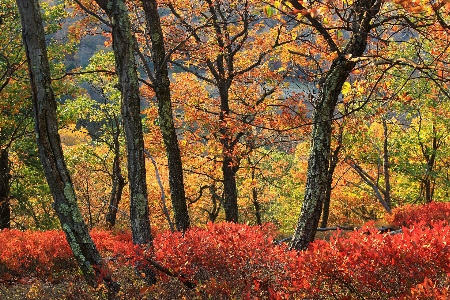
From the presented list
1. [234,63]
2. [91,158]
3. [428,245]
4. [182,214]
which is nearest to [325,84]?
[428,245]

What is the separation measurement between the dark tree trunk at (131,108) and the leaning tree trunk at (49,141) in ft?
2.60

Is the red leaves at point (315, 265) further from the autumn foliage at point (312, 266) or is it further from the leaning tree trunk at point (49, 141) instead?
the leaning tree trunk at point (49, 141)

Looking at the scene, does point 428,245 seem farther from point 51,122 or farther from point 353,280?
point 51,122

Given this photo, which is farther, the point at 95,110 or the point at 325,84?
the point at 95,110

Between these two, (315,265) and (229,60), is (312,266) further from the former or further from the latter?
(229,60)

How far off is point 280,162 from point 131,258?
31944 mm

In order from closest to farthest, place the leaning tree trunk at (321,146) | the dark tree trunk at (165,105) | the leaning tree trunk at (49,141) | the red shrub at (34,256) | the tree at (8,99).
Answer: the leaning tree trunk at (49,141)
the leaning tree trunk at (321,146)
the dark tree trunk at (165,105)
the red shrub at (34,256)
the tree at (8,99)

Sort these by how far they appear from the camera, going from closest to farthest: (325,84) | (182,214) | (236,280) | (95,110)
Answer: (236,280) → (325,84) → (182,214) → (95,110)

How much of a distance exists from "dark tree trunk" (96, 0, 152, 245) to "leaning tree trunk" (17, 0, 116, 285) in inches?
31.2

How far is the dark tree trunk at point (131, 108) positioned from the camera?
558 cm

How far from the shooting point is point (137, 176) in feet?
18.8

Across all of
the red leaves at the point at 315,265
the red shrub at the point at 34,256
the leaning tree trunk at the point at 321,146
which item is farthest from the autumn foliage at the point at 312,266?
the red shrub at the point at 34,256

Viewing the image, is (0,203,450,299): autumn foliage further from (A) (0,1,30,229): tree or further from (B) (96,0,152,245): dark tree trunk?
(A) (0,1,30,229): tree

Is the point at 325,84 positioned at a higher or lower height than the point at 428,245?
higher
